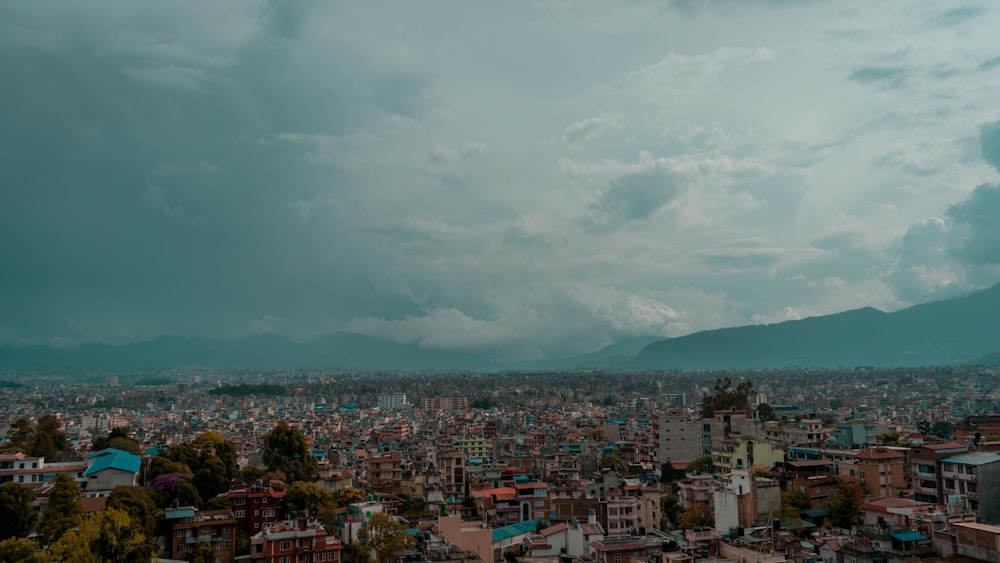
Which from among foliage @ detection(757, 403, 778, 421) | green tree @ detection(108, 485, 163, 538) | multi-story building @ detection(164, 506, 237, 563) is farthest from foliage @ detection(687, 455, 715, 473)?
green tree @ detection(108, 485, 163, 538)

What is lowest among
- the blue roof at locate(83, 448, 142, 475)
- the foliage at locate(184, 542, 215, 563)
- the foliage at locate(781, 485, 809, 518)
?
the foliage at locate(184, 542, 215, 563)

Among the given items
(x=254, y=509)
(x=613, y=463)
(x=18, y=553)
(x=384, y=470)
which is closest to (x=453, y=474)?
(x=384, y=470)

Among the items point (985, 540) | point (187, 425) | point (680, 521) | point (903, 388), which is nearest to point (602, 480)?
point (680, 521)

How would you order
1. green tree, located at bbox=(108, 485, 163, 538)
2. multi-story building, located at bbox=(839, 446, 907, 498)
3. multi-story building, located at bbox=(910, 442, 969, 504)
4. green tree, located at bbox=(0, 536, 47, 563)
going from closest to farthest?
green tree, located at bbox=(0, 536, 47, 563), green tree, located at bbox=(108, 485, 163, 538), multi-story building, located at bbox=(910, 442, 969, 504), multi-story building, located at bbox=(839, 446, 907, 498)

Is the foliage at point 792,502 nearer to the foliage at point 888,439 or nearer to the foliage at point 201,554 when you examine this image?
the foliage at point 888,439

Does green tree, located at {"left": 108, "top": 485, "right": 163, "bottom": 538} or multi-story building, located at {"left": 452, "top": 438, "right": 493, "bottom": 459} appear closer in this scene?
green tree, located at {"left": 108, "top": 485, "right": 163, "bottom": 538}

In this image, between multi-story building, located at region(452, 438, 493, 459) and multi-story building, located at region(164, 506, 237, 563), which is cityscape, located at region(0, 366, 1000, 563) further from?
multi-story building, located at region(452, 438, 493, 459)
